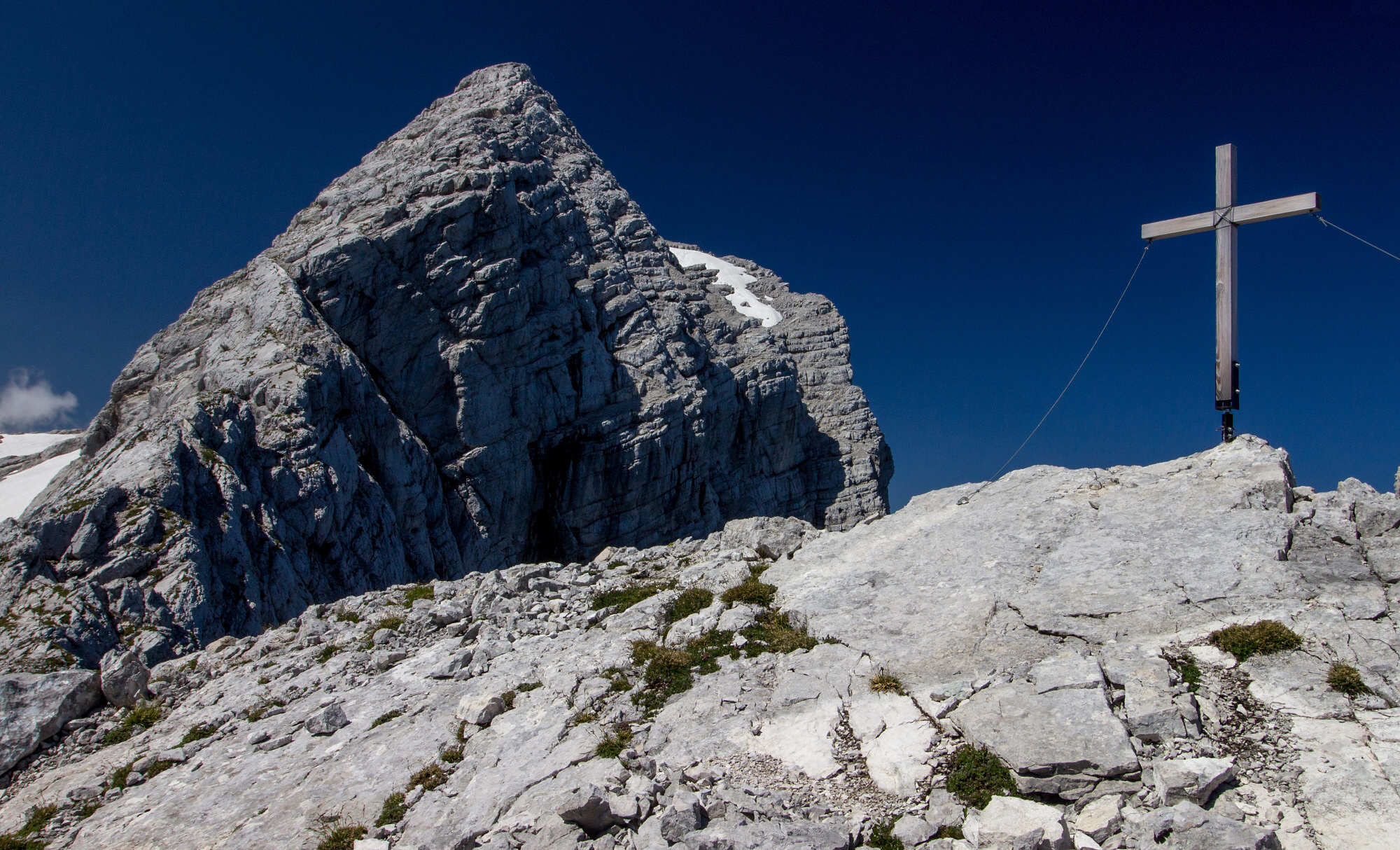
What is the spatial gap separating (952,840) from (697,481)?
51707 millimetres

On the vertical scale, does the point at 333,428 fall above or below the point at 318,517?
above

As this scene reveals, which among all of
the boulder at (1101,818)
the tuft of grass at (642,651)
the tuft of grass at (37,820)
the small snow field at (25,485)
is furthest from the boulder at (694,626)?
the small snow field at (25,485)

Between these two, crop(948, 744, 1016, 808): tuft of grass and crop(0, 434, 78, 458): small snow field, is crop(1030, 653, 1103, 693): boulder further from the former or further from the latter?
crop(0, 434, 78, 458): small snow field

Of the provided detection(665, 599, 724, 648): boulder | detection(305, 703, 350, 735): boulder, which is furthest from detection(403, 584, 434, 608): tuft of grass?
detection(665, 599, 724, 648): boulder

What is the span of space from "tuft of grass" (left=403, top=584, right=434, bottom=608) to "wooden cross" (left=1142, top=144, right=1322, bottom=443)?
18.3 m

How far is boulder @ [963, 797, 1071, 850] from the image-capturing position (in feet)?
23.9

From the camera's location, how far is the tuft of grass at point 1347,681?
333 inches

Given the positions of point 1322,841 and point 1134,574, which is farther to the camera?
point 1134,574

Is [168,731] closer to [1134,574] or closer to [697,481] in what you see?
[1134,574]

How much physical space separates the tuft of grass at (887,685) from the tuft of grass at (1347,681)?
502 centimetres

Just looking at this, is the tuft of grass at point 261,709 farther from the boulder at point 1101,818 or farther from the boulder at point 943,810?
the boulder at point 1101,818

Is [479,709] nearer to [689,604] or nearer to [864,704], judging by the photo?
[689,604]

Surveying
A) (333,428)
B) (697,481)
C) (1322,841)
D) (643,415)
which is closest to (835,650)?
(1322,841)

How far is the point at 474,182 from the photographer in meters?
49.5
